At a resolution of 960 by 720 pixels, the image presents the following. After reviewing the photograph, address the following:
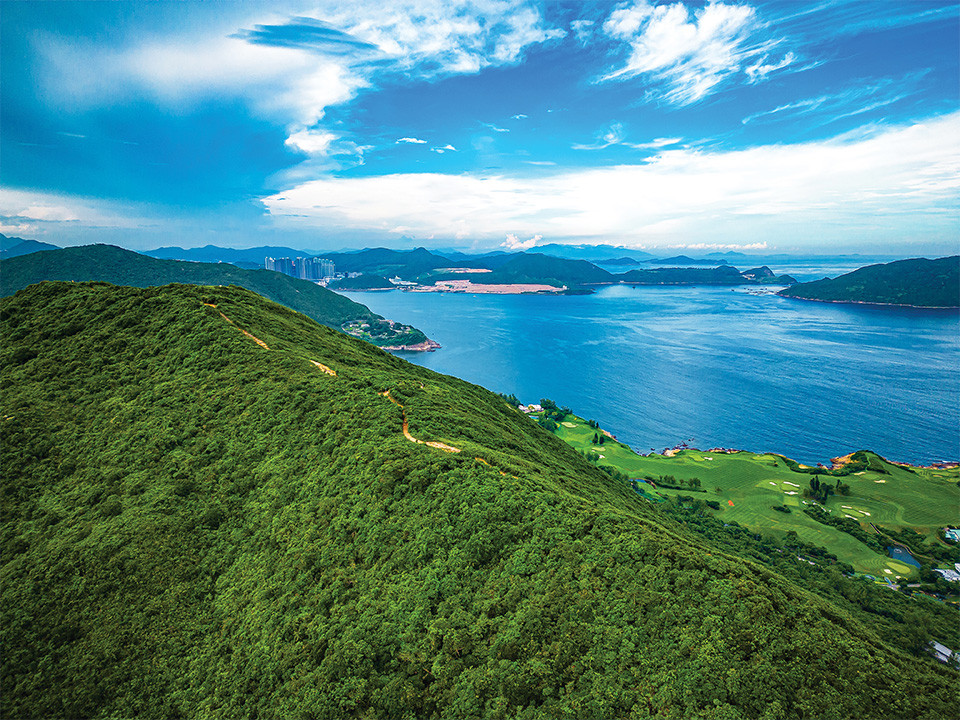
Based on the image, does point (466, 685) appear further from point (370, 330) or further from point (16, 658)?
point (370, 330)

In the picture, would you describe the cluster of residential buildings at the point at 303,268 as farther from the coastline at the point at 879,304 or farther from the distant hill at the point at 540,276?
the coastline at the point at 879,304

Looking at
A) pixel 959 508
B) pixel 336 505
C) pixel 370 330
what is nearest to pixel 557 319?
pixel 370 330

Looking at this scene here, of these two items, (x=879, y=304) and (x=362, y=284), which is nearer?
(x=879, y=304)

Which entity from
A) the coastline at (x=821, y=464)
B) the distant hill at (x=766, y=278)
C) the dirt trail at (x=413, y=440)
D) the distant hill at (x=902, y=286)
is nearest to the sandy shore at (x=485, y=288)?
the distant hill at (x=902, y=286)

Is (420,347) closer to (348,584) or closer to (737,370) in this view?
(737,370)

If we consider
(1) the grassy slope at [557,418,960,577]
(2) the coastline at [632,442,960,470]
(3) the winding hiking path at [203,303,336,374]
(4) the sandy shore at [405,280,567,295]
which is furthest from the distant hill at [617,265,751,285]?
(3) the winding hiking path at [203,303,336,374]

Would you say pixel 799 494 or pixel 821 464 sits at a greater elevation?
pixel 799 494

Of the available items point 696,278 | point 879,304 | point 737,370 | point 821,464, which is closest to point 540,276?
point 696,278
